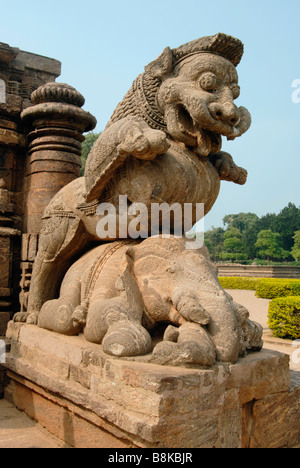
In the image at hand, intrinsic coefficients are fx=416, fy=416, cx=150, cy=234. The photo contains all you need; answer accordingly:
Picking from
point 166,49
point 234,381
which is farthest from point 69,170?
point 234,381

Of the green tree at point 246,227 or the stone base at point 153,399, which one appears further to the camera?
the green tree at point 246,227

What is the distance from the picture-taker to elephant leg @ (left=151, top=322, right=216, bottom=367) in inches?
79.3

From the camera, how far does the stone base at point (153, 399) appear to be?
1.84 m

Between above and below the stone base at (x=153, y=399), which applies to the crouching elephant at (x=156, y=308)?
above

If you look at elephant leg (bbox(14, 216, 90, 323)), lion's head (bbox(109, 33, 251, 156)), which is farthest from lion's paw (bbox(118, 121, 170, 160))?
elephant leg (bbox(14, 216, 90, 323))

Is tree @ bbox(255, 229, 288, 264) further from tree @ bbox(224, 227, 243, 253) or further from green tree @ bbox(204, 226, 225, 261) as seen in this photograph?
green tree @ bbox(204, 226, 225, 261)

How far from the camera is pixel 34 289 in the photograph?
3.49 meters

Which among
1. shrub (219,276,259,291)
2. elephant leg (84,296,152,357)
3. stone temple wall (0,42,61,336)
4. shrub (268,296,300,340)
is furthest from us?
shrub (219,276,259,291)

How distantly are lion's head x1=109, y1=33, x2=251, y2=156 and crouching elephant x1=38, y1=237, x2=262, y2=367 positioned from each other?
78 cm

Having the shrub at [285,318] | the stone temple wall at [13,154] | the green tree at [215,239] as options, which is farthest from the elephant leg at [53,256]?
the green tree at [215,239]

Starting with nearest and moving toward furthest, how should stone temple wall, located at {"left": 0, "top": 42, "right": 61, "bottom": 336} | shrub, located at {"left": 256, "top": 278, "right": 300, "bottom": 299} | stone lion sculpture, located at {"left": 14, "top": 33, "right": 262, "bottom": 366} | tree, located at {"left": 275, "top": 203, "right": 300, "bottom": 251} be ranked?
stone lion sculpture, located at {"left": 14, "top": 33, "right": 262, "bottom": 366}
stone temple wall, located at {"left": 0, "top": 42, "right": 61, "bottom": 336}
shrub, located at {"left": 256, "top": 278, "right": 300, "bottom": 299}
tree, located at {"left": 275, "top": 203, "right": 300, "bottom": 251}

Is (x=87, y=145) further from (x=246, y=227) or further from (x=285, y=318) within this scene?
(x=246, y=227)

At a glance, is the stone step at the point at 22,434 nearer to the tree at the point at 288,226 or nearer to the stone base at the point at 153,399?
the stone base at the point at 153,399
